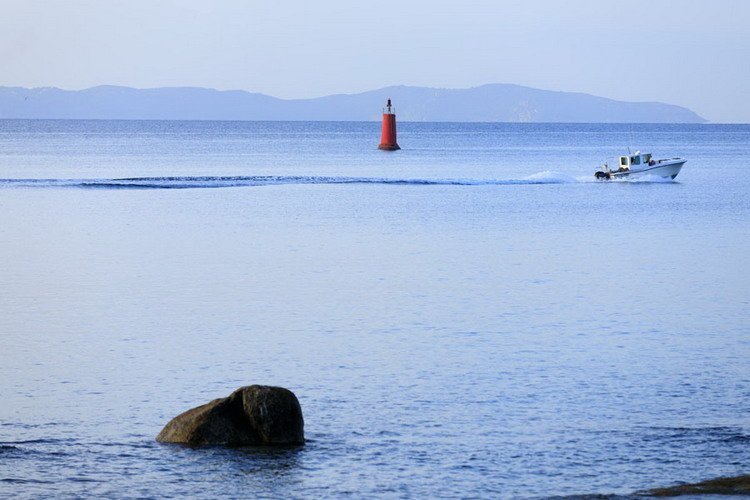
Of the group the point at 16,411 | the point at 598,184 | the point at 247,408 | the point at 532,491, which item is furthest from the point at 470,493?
the point at 598,184

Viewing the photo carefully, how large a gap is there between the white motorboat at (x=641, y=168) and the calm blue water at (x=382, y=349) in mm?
26517

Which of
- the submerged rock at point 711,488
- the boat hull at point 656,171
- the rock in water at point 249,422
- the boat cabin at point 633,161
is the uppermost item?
the boat cabin at point 633,161

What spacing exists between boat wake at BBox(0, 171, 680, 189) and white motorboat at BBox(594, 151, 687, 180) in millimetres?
2571

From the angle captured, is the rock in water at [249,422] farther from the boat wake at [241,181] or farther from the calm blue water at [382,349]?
the boat wake at [241,181]

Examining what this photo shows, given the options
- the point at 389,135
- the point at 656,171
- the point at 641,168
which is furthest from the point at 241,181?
the point at 389,135

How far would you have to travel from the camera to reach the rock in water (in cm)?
1528

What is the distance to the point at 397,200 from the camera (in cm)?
5956

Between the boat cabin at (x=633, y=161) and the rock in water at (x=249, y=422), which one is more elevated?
the boat cabin at (x=633, y=161)

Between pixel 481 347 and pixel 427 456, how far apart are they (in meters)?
6.55

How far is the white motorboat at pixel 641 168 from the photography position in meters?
75.8

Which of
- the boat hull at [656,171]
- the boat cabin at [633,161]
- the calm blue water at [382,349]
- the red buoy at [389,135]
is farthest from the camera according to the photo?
the red buoy at [389,135]

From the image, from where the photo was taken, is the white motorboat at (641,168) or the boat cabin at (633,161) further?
the boat cabin at (633,161)

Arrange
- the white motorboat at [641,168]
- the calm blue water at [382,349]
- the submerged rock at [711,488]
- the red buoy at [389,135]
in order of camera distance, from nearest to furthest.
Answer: the submerged rock at [711,488], the calm blue water at [382,349], the white motorboat at [641,168], the red buoy at [389,135]

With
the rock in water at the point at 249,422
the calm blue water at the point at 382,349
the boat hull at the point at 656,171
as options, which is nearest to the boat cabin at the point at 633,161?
the boat hull at the point at 656,171
